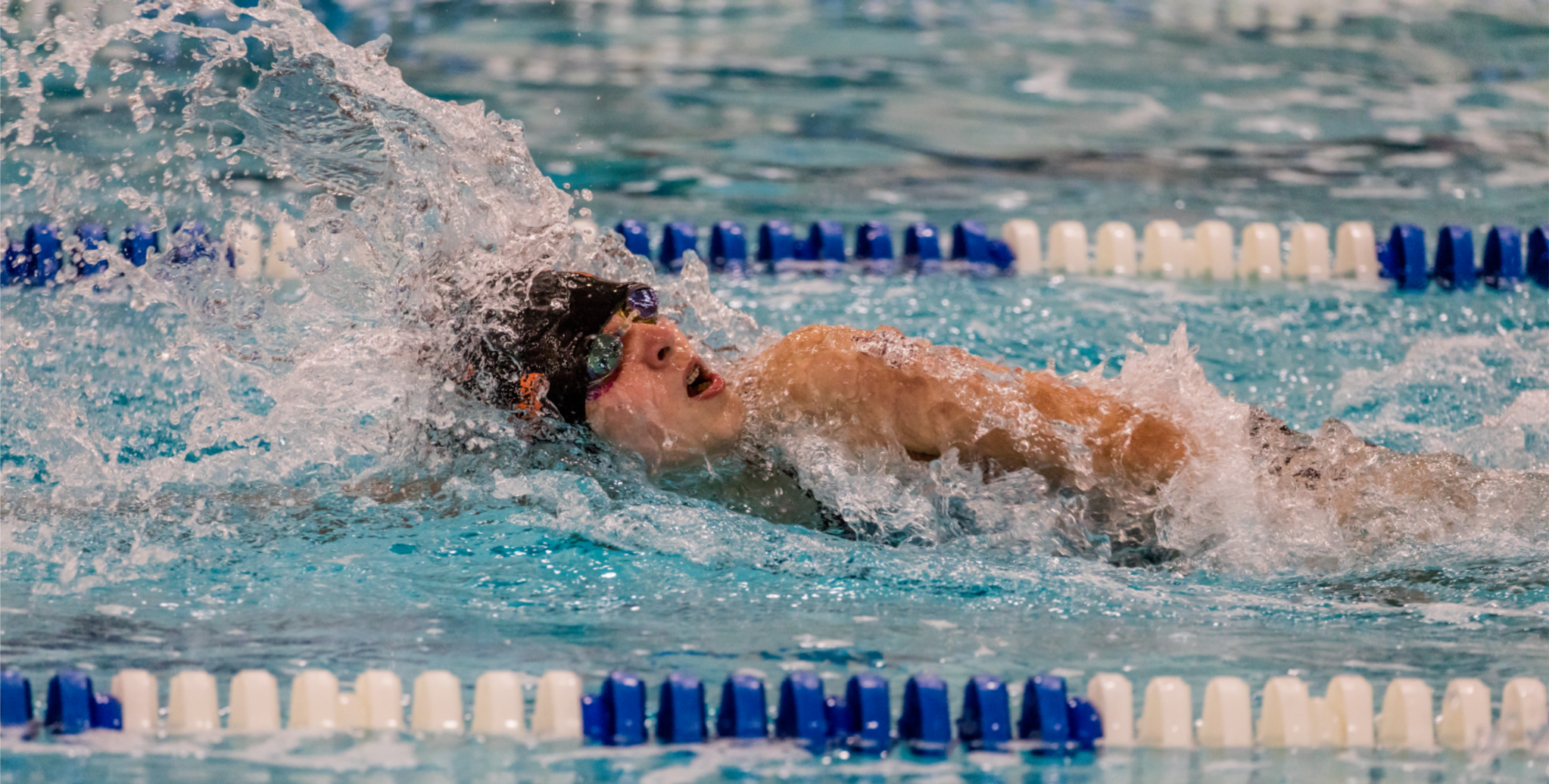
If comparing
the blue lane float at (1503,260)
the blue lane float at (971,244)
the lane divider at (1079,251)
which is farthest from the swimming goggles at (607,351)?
the blue lane float at (1503,260)

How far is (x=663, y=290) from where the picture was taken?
8.85 feet

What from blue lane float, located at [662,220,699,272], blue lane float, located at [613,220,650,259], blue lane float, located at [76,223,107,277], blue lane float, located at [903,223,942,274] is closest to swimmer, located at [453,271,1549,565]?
blue lane float, located at [613,220,650,259]

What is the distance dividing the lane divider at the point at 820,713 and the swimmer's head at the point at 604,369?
0.42 meters

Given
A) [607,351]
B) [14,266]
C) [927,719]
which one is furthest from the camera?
[14,266]

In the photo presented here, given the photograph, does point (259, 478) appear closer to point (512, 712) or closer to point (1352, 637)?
point (512, 712)

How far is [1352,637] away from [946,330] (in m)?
1.59

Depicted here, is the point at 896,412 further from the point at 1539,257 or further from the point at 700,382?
the point at 1539,257

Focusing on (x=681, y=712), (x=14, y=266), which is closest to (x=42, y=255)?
(x=14, y=266)

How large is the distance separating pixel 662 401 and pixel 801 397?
20 cm

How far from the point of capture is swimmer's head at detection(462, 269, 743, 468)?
2.11m

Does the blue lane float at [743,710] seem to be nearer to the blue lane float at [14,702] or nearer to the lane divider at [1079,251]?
the blue lane float at [14,702]

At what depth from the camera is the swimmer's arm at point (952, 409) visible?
7.11ft

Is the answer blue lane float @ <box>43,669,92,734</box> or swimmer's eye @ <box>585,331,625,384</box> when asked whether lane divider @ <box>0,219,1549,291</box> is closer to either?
swimmer's eye @ <box>585,331,625,384</box>

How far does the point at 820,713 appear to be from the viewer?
183 cm
